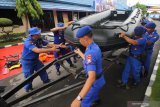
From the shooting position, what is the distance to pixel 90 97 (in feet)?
7.91

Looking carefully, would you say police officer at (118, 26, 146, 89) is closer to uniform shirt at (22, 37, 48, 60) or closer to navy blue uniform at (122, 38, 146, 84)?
navy blue uniform at (122, 38, 146, 84)

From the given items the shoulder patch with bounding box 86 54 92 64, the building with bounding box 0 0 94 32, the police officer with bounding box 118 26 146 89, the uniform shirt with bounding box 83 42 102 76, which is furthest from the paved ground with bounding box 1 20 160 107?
the building with bounding box 0 0 94 32

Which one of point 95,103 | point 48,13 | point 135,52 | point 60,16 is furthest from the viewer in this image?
point 60,16

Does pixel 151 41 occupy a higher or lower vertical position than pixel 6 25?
higher

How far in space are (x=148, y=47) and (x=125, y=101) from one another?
1.64 meters

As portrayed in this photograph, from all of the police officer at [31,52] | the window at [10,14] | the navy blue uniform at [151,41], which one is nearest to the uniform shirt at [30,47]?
the police officer at [31,52]

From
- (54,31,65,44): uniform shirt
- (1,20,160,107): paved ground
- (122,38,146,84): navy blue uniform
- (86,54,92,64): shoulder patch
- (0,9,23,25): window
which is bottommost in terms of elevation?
(1,20,160,107): paved ground

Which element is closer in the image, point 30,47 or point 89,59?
point 89,59

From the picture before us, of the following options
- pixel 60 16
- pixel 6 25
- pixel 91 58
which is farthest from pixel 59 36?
pixel 60 16

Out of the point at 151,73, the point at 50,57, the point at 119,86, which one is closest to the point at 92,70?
the point at 119,86

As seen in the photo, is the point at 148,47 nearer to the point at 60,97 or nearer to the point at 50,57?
the point at 60,97

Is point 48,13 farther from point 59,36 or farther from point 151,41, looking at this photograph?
point 151,41

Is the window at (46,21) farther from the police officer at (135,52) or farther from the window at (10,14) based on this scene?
the police officer at (135,52)

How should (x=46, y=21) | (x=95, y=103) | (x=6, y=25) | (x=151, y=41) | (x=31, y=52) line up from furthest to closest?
(x=46, y=21), (x=6, y=25), (x=151, y=41), (x=31, y=52), (x=95, y=103)
